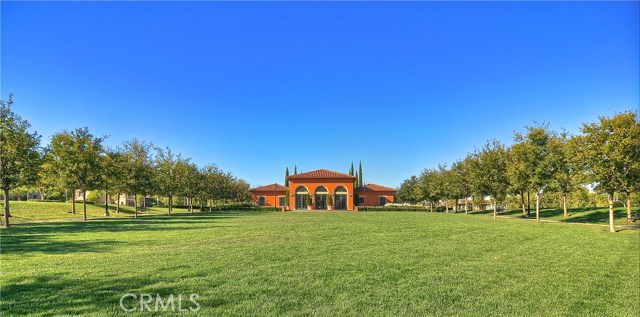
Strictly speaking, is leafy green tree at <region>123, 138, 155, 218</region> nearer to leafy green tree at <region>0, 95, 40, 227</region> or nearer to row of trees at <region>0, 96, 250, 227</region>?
row of trees at <region>0, 96, 250, 227</region>

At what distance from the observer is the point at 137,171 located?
35031 mm

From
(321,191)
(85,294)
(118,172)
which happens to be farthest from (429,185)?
(85,294)

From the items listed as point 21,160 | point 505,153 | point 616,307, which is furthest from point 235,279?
point 505,153

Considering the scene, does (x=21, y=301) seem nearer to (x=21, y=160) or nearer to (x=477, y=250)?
(x=477, y=250)

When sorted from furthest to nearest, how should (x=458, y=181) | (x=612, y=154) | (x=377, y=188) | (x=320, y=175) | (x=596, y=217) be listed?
(x=377, y=188)
(x=320, y=175)
(x=458, y=181)
(x=596, y=217)
(x=612, y=154)

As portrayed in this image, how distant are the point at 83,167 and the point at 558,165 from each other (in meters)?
35.9

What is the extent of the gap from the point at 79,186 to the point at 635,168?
35.9 m

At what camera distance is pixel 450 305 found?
532cm

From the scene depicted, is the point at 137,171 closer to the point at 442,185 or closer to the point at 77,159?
the point at 77,159

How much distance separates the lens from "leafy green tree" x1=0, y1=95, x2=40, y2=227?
1948cm

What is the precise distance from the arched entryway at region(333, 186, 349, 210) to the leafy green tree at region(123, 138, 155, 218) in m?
29.2

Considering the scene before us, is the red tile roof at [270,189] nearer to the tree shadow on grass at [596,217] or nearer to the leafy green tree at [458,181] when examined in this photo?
the leafy green tree at [458,181]

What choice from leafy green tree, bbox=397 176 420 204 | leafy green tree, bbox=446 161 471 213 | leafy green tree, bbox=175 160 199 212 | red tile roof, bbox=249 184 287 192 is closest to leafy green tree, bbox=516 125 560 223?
leafy green tree, bbox=446 161 471 213

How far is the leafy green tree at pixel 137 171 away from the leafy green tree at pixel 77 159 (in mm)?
6169
